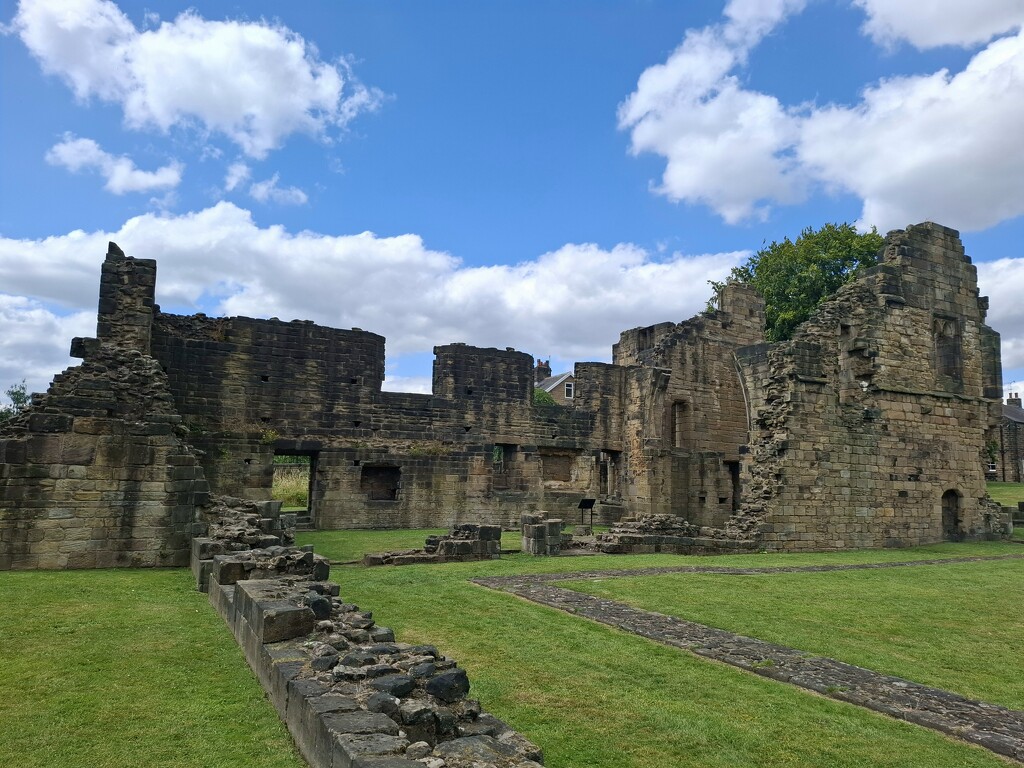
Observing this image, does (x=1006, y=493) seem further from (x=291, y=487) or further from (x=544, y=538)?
(x=291, y=487)

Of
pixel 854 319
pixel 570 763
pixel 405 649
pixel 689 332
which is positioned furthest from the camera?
pixel 689 332

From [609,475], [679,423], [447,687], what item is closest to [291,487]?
Result: [609,475]

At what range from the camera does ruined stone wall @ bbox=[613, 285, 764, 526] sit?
24047 millimetres

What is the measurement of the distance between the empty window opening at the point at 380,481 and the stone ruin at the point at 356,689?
49.9 ft

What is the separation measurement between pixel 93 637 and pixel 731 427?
23086 millimetres

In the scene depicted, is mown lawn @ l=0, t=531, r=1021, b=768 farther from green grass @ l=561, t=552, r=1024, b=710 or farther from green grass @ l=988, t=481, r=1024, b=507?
green grass @ l=988, t=481, r=1024, b=507

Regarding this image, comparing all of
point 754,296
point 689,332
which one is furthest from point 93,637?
point 754,296

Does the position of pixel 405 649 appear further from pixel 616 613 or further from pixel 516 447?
pixel 516 447

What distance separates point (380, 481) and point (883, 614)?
16.9 meters

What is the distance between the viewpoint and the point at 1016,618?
9125 mm

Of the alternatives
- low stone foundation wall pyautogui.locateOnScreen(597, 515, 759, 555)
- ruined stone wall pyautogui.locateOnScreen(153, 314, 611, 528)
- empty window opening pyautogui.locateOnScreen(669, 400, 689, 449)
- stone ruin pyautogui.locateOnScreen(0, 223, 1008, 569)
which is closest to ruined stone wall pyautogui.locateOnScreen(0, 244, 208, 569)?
stone ruin pyautogui.locateOnScreen(0, 223, 1008, 569)

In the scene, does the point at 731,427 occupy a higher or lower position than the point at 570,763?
higher

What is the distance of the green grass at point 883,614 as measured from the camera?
6.66 metres

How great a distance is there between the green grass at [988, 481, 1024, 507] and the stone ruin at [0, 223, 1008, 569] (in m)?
16.0
